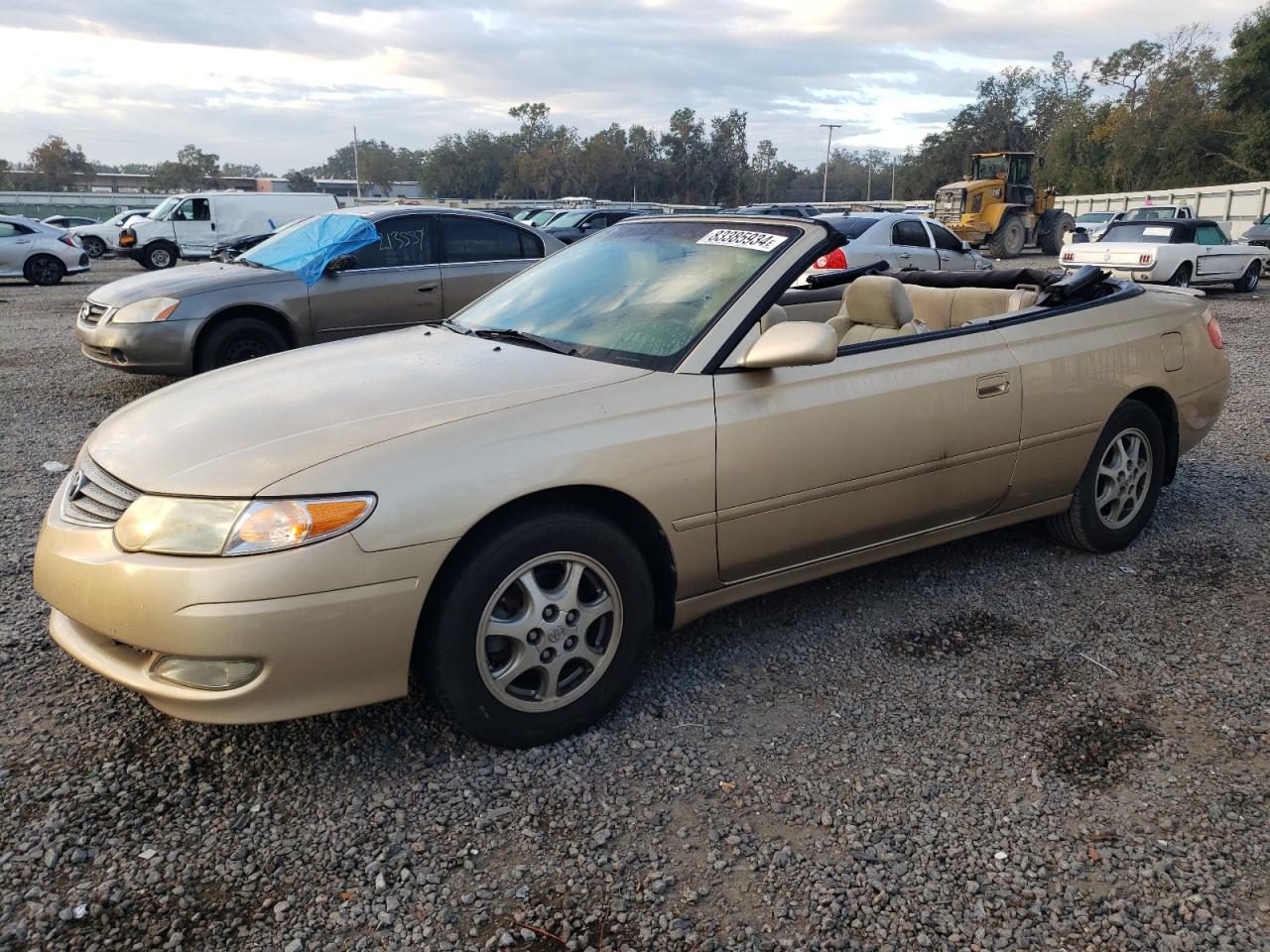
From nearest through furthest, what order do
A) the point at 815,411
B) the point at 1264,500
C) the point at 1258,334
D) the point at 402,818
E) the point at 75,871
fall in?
the point at 75,871 < the point at 402,818 < the point at 815,411 < the point at 1264,500 < the point at 1258,334

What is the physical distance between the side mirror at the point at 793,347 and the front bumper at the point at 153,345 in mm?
5723

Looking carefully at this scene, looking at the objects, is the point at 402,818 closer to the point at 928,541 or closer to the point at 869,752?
the point at 869,752

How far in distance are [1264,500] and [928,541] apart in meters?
2.74

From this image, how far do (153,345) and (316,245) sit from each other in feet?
5.28

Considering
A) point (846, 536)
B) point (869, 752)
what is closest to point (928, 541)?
point (846, 536)

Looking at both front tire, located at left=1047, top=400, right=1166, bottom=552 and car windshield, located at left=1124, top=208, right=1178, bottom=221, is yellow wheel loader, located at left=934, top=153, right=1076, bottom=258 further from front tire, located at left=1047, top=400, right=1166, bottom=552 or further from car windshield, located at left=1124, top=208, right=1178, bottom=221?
front tire, located at left=1047, top=400, right=1166, bottom=552

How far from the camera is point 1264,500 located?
5.32m

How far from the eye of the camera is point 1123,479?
4.45 m

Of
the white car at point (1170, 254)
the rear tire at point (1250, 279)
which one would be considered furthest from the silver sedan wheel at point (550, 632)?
the rear tire at point (1250, 279)

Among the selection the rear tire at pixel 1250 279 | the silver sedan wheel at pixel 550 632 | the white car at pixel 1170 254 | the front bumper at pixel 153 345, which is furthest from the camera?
the rear tire at pixel 1250 279

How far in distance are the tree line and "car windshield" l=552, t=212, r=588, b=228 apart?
39465 millimetres

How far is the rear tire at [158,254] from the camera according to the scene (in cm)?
2362

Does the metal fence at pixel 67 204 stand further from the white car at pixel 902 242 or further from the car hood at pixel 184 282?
the car hood at pixel 184 282

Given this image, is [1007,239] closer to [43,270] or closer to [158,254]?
[158,254]
